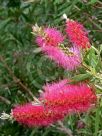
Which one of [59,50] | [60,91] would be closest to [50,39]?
[59,50]

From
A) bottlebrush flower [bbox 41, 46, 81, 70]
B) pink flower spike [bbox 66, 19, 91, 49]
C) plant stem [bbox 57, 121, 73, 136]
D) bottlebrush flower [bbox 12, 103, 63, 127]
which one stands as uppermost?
pink flower spike [bbox 66, 19, 91, 49]

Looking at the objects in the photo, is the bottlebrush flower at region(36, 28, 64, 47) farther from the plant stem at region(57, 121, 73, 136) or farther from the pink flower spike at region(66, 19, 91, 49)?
the plant stem at region(57, 121, 73, 136)

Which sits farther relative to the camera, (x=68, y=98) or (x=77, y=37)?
(x=77, y=37)

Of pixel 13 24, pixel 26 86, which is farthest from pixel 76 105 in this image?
pixel 13 24

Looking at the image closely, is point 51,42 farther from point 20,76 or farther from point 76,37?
point 20,76

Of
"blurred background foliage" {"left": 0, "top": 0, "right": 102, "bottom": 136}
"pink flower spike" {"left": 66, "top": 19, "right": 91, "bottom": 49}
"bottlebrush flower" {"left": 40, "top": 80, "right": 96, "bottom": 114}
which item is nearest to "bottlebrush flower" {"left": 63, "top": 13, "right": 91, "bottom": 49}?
"pink flower spike" {"left": 66, "top": 19, "right": 91, "bottom": 49}

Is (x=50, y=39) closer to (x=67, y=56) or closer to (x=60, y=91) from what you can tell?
(x=67, y=56)
